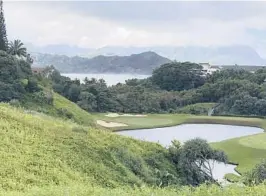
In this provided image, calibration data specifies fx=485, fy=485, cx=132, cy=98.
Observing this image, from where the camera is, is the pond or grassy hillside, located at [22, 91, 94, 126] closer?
the pond

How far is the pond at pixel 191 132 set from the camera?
43438mm

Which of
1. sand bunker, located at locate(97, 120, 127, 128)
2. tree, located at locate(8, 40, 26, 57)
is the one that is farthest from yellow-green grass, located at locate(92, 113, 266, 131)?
tree, located at locate(8, 40, 26, 57)

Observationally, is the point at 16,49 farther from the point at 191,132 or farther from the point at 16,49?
the point at 191,132

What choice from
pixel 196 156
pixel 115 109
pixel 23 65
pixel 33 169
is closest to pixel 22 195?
pixel 33 169

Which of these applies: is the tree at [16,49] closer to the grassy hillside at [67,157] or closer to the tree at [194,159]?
the grassy hillside at [67,157]

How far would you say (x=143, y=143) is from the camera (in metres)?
23.0

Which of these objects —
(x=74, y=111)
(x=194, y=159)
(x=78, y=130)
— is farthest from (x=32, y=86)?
(x=194, y=159)

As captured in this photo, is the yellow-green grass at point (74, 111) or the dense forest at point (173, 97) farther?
the dense forest at point (173, 97)

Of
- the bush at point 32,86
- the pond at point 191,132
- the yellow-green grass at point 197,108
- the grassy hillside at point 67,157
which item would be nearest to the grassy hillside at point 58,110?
the bush at point 32,86

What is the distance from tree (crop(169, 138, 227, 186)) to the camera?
21984 millimetres

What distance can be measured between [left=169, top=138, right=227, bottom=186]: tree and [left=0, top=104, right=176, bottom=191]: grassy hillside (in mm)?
606

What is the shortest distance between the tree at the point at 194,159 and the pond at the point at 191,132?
1658cm

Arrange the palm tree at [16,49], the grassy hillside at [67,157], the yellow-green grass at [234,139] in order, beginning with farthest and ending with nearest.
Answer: the palm tree at [16,49] → the yellow-green grass at [234,139] → the grassy hillside at [67,157]

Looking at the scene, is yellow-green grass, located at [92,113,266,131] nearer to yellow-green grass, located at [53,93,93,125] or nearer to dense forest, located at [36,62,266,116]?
yellow-green grass, located at [53,93,93,125]
